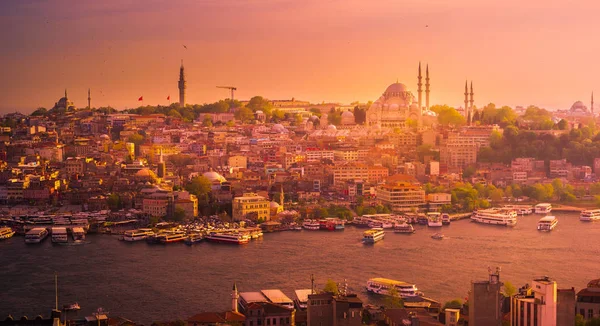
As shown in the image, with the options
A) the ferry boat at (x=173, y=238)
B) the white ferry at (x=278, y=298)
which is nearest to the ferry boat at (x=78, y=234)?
the ferry boat at (x=173, y=238)

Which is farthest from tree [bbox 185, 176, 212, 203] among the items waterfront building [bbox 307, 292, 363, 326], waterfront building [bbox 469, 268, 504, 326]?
waterfront building [bbox 469, 268, 504, 326]

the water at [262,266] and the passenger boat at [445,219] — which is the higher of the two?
the passenger boat at [445,219]

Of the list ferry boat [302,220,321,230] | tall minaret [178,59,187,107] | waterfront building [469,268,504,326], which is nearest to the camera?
waterfront building [469,268,504,326]

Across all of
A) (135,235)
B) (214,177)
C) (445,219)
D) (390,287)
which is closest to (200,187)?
(214,177)

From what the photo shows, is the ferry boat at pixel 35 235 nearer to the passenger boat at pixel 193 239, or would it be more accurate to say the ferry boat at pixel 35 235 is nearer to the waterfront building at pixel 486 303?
the passenger boat at pixel 193 239

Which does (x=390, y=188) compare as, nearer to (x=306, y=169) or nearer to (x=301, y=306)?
(x=306, y=169)

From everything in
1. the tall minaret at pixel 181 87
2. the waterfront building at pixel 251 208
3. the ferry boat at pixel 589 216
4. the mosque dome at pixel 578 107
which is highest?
the tall minaret at pixel 181 87

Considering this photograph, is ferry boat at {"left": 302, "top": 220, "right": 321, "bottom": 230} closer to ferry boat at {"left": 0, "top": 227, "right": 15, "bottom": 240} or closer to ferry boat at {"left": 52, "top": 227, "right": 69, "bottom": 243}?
ferry boat at {"left": 52, "top": 227, "right": 69, "bottom": 243}
